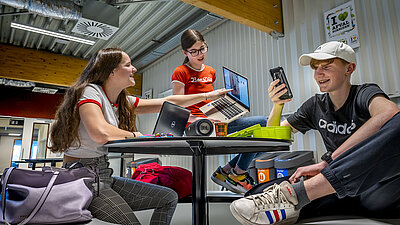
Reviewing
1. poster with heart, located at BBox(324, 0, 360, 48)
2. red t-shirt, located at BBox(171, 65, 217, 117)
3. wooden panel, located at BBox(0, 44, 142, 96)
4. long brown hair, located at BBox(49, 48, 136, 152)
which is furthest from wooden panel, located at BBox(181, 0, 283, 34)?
wooden panel, located at BBox(0, 44, 142, 96)

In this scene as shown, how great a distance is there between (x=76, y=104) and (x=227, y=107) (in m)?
0.87

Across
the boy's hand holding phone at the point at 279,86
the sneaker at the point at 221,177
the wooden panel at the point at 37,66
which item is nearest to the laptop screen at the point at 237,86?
the boy's hand holding phone at the point at 279,86

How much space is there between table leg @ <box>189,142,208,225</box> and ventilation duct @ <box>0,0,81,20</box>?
14.1 feet

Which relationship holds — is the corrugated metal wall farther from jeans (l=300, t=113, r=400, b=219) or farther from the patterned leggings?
the patterned leggings

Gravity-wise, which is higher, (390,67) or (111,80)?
(390,67)

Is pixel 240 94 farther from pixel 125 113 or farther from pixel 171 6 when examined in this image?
pixel 171 6

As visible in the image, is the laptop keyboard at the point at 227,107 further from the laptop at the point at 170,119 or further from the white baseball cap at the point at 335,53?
the white baseball cap at the point at 335,53

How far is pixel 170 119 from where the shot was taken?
4.83ft

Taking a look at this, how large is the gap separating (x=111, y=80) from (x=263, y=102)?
336 centimetres

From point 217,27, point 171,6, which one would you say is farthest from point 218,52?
point 171,6

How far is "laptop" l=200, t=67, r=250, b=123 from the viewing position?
168 centimetres

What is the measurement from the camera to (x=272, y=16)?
4.33m

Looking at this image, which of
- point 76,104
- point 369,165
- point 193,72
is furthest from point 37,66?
point 369,165

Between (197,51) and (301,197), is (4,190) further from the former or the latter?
(197,51)
